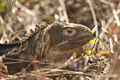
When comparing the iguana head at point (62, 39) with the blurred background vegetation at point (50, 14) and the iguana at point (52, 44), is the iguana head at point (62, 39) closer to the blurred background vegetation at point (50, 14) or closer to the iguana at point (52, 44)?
the iguana at point (52, 44)

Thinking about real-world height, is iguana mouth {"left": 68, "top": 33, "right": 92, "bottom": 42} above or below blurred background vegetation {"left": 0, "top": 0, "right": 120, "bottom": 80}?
below

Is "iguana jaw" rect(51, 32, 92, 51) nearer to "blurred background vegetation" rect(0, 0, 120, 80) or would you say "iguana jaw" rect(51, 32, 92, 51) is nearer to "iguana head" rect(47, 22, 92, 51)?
"iguana head" rect(47, 22, 92, 51)

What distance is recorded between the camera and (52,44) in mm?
3883

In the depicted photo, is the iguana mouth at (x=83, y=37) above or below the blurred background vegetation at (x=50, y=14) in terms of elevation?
below

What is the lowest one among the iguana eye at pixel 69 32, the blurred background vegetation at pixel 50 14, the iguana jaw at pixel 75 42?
the iguana jaw at pixel 75 42

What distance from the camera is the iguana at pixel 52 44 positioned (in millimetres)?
3734

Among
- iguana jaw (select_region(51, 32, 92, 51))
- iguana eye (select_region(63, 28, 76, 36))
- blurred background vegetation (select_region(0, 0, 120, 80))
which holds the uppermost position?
blurred background vegetation (select_region(0, 0, 120, 80))

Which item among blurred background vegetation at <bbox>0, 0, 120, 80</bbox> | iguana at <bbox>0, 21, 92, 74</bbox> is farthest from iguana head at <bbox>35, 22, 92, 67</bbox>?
blurred background vegetation at <bbox>0, 0, 120, 80</bbox>

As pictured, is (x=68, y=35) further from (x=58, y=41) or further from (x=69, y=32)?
(x=58, y=41)

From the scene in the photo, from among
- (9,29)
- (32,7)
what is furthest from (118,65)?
(32,7)

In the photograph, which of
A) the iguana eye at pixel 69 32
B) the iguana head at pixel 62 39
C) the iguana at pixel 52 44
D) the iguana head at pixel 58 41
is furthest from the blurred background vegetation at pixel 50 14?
the iguana eye at pixel 69 32

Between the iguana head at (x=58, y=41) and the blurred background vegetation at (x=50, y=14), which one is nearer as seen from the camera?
the iguana head at (x=58, y=41)

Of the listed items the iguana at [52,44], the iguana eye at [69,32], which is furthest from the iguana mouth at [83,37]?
the iguana eye at [69,32]

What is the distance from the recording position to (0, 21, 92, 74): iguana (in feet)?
12.3
